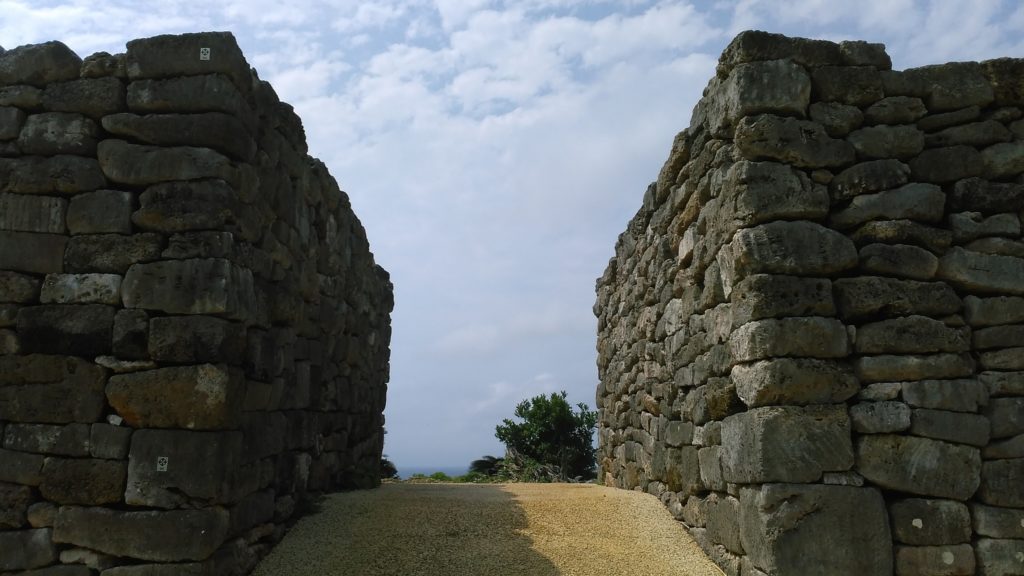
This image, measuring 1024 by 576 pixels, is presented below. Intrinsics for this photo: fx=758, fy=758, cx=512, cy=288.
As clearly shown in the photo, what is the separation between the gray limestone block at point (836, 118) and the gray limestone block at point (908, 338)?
4.24 ft

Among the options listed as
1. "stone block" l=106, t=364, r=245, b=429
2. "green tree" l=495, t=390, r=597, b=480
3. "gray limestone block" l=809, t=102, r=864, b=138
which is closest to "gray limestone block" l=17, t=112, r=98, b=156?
"stone block" l=106, t=364, r=245, b=429

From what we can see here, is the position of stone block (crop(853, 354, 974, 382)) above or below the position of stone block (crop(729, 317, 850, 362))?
below

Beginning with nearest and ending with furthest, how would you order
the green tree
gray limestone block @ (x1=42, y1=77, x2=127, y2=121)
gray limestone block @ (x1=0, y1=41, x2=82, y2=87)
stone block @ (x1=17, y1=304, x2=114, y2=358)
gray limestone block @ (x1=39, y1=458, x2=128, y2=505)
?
gray limestone block @ (x1=39, y1=458, x2=128, y2=505) → stone block @ (x1=17, y1=304, x2=114, y2=358) → gray limestone block @ (x1=42, y1=77, x2=127, y2=121) → gray limestone block @ (x1=0, y1=41, x2=82, y2=87) → the green tree

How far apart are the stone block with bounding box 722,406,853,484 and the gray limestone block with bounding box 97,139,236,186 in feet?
12.2

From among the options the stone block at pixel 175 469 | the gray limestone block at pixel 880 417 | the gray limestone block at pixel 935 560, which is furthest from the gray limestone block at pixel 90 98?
the gray limestone block at pixel 935 560

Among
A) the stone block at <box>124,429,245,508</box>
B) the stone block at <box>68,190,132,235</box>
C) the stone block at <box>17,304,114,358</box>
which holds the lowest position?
the stone block at <box>124,429,245,508</box>

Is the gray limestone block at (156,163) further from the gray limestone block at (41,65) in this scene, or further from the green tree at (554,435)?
the green tree at (554,435)

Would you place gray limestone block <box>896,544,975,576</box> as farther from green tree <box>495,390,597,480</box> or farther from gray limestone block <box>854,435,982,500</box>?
green tree <box>495,390,597,480</box>

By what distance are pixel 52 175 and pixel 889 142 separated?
544 centimetres

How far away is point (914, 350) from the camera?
451 cm

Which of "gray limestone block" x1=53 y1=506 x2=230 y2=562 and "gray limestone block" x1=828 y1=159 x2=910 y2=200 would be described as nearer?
"gray limestone block" x1=53 y1=506 x2=230 y2=562

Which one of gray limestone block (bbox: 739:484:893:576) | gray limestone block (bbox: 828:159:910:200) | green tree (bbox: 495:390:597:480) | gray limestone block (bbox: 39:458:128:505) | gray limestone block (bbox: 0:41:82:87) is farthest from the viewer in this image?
green tree (bbox: 495:390:597:480)

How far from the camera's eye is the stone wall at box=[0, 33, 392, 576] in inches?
175

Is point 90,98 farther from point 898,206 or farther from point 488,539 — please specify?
point 898,206
